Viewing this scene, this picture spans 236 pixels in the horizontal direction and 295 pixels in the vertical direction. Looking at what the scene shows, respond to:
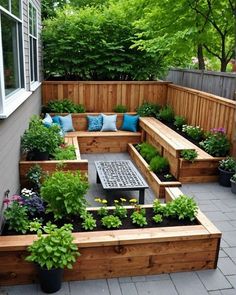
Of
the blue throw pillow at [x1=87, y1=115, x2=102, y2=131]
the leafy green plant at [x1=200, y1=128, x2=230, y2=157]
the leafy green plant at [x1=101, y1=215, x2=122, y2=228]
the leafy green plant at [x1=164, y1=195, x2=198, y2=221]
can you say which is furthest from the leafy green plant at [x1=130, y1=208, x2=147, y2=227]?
the blue throw pillow at [x1=87, y1=115, x2=102, y2=131]

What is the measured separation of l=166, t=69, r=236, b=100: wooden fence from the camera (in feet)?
19.7

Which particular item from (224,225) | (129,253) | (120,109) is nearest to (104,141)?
(120,109)

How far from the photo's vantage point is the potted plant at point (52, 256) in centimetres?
261

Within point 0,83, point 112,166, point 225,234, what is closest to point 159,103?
point 112,166

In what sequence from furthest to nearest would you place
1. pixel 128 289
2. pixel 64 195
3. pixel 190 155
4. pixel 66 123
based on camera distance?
pixel 66 123, pixel 190 155, pixel 64 195, pixel 128 289

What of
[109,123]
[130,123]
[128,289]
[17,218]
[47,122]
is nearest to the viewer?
[128,289]

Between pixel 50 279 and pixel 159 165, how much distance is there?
3309 mm

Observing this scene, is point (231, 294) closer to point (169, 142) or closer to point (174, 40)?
point (169, 142)

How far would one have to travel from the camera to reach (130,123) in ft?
26.2

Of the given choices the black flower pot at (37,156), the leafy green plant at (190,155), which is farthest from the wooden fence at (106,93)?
the leafy green plant at (190,155)

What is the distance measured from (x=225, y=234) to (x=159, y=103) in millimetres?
5621

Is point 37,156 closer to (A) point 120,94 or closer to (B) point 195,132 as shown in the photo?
(B) point 195,132

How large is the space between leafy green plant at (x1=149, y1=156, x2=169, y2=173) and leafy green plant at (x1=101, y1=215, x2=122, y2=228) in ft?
8.13

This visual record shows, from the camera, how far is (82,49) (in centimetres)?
847
